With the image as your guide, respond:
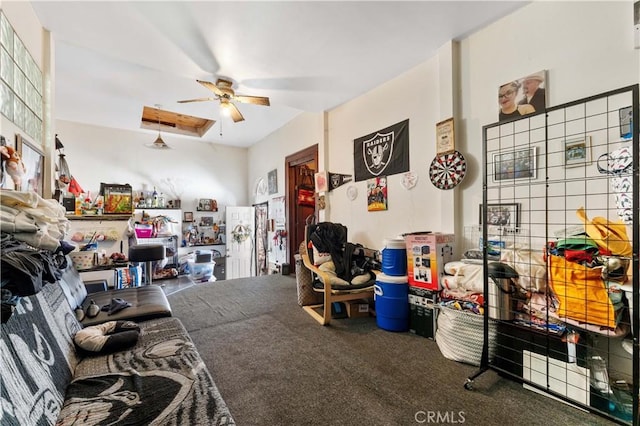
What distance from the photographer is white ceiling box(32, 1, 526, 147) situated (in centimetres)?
214

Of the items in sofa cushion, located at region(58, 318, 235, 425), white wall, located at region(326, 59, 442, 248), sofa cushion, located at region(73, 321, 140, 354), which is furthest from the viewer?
white wall, located at region(326, 59, 442, 248)

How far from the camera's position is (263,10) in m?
2.14

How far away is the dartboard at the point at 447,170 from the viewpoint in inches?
98.3

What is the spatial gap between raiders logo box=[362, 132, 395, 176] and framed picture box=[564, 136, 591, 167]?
5.49 feet

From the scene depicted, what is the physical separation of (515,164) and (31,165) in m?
3.86

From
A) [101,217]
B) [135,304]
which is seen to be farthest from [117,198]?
[135,304]

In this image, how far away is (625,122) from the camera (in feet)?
5.32

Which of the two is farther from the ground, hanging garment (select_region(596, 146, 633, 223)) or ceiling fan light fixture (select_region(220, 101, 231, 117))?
ceiling fan light fixture (select_region(220, 101, 231, 117))

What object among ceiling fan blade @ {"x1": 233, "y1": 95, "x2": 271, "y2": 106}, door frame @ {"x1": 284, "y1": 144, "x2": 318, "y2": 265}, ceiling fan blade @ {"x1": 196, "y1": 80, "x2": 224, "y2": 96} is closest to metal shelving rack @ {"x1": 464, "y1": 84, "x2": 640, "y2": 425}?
ceiling fan blade @ {"x1": 233, "y1": 95, "x2": 271, "y2": 106}

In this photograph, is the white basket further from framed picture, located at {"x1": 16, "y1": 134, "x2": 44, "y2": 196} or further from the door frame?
the door frame

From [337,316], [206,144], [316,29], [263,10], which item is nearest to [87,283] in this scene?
[337,316]

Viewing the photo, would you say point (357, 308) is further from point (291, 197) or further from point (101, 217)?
point (101, 217)

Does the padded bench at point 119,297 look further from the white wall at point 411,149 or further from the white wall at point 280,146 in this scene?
the white wall at point 280,146

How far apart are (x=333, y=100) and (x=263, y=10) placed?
188 cm
